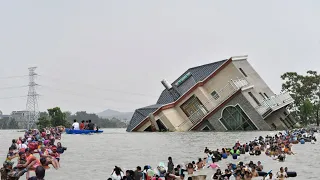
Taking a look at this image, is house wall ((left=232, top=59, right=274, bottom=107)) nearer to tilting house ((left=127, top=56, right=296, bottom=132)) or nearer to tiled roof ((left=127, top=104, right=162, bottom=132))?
tilting house ((left=127, top=56, right=296, bottom=132))

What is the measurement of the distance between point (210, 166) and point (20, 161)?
10271 mm

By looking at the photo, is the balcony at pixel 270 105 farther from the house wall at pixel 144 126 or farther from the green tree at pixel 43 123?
the green tree at pixel 43 123

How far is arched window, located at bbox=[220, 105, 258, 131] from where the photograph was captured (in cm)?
6881

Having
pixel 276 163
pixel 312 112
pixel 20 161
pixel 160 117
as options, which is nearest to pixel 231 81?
pixel 160 117

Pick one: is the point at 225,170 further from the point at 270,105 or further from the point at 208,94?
the point at 208,94

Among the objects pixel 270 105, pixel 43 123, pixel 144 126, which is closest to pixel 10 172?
pixel 270 105

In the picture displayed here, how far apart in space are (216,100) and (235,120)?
4.75 metres

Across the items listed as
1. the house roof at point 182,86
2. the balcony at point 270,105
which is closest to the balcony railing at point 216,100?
the house roof at point 182,86

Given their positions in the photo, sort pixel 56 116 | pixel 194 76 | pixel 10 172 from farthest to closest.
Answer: pixel 56 116 → pixel 194 76 → pixel 10 172

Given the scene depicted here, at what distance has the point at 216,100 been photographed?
72500mm

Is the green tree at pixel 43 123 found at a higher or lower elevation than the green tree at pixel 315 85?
higher

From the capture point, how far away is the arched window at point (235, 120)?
226 feet

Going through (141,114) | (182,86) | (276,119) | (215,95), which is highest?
(182,86)

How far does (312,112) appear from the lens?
299 ft
